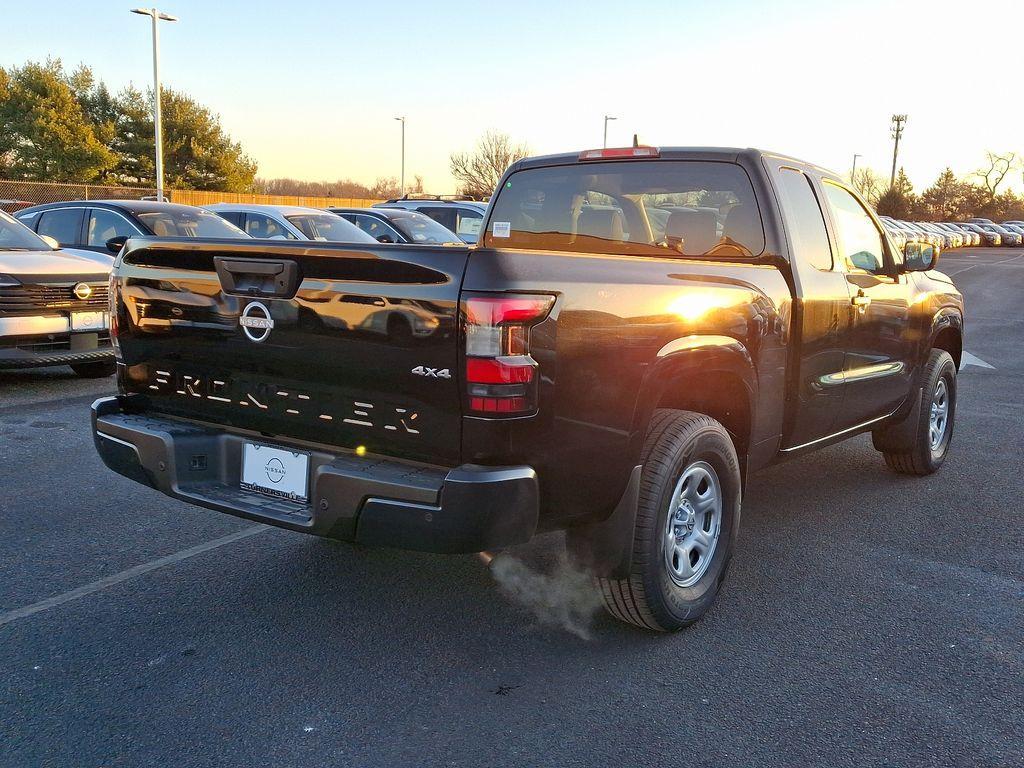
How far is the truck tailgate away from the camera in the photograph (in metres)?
2.75

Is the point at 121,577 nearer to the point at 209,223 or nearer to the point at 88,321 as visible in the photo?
the point at 88,321

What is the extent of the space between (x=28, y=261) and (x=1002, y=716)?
24.4 feet

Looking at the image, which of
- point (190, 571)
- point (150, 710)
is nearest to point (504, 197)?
point (190, 571)

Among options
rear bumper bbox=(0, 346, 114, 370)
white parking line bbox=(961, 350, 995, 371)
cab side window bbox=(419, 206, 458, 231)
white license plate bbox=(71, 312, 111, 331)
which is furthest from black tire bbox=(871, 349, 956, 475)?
cab side window bbox=(419, 206, 458, 231)

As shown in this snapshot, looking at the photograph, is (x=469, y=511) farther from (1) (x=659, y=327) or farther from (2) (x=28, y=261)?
(2) (x=28, y=261)

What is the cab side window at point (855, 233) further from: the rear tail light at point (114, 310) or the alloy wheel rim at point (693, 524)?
the rear tail light at point (114, 310)

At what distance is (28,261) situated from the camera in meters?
7.51

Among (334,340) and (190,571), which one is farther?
(190,571)

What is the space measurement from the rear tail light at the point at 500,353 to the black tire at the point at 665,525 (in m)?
0.71

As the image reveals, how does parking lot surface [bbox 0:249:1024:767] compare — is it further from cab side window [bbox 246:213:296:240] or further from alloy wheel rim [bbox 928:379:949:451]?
cab side window [bbox 246:213:296:240]

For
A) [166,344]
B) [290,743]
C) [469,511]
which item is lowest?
[290,743]

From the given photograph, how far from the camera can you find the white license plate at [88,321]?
7.48 metres

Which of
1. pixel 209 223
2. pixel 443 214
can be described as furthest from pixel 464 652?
pixel 443 214

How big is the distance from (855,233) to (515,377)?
2.87m
